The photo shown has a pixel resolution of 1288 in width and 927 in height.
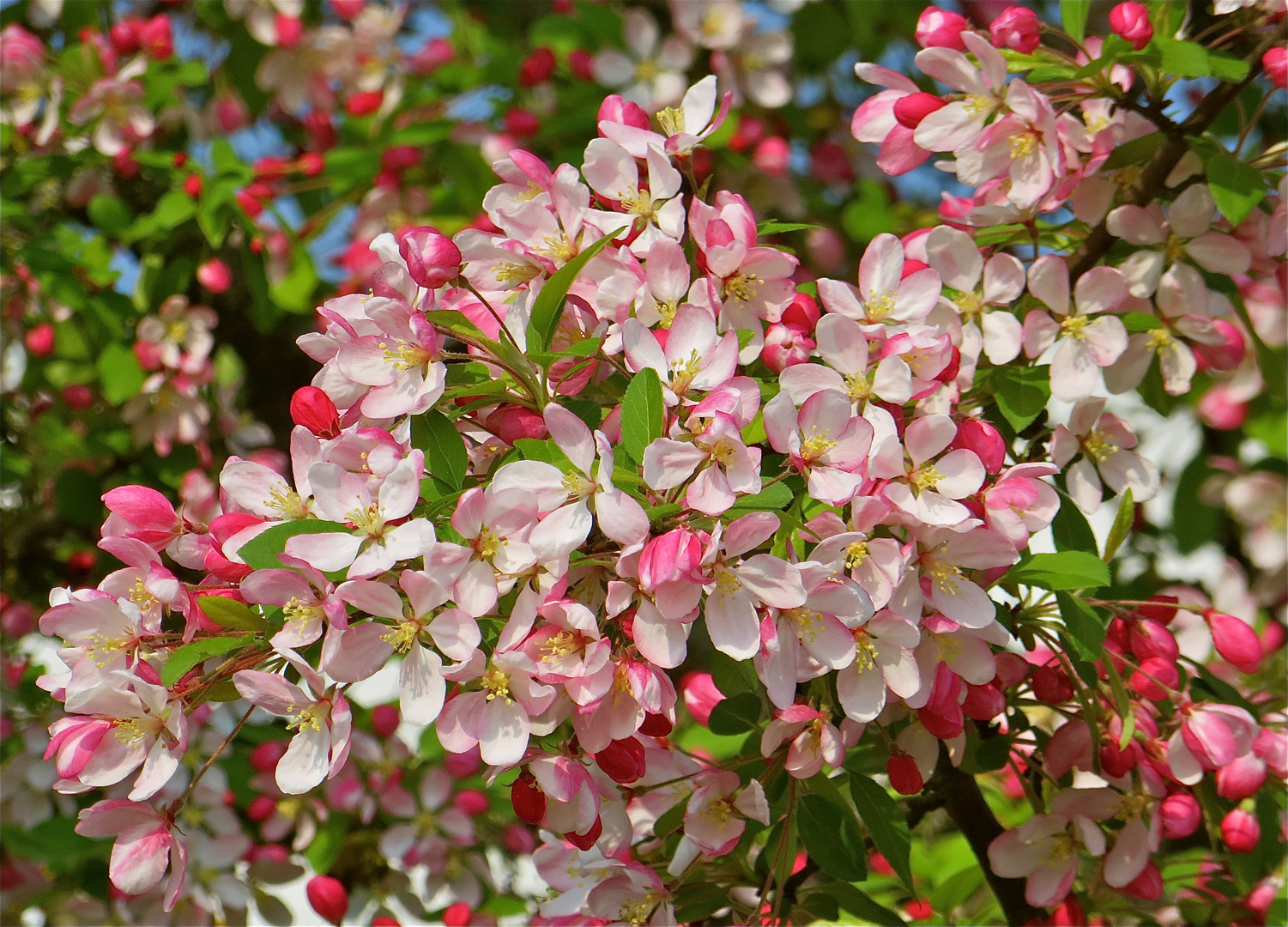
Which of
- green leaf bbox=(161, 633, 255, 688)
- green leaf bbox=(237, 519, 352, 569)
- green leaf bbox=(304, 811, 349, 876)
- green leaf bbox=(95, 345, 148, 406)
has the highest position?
green leaf bbox=(237, 519, 352, 569)

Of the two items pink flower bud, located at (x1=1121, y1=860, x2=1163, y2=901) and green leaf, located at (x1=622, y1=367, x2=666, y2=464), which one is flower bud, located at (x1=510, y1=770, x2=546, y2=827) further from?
pink flower bud, located at (x1=1121, y1=860, x2=1163, y2=901)

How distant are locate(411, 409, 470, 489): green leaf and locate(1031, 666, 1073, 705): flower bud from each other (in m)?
0.62

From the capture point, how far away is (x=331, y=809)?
5.86 feet

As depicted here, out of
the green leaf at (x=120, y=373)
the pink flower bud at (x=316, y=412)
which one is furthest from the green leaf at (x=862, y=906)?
the green leaf at (x=120, y=373)

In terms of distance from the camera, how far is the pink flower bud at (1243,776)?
3.79 feet

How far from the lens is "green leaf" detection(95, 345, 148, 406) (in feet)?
6.35

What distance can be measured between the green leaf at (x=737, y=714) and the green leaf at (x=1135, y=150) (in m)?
0.68

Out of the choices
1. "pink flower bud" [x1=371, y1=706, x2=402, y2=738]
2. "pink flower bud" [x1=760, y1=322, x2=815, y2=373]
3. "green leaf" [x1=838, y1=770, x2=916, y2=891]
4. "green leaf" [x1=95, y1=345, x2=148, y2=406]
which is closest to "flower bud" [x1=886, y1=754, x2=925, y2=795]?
"green leaf" [x1=838, y1=770, x2=916, y2=891]

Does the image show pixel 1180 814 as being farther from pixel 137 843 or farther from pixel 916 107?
pixel 137 843

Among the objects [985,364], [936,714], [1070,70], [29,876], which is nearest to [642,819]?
[936,714]

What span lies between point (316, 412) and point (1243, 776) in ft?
3.16

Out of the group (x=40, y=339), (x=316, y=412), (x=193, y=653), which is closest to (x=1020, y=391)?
(x=316, y=412)

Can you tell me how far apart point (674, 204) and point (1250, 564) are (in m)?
2.34

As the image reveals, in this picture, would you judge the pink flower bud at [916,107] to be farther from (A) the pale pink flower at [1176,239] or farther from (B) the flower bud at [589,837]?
(B) the flower bud at [589,837]
